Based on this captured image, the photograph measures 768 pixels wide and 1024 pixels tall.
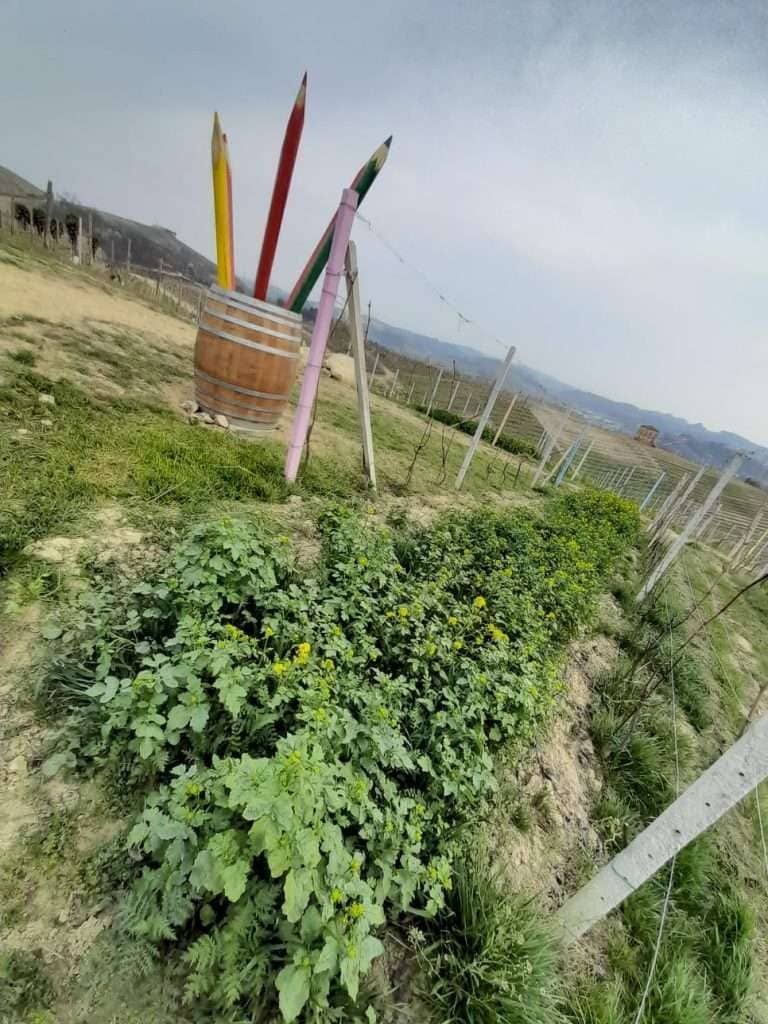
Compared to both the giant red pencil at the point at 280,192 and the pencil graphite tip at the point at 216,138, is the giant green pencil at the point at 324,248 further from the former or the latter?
the pencil graphite tip at the point at 216,138

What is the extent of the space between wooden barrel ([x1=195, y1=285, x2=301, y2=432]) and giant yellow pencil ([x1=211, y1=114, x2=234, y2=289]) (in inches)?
8.2

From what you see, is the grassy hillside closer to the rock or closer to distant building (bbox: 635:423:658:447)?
the rock

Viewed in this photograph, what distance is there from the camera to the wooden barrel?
3.65m

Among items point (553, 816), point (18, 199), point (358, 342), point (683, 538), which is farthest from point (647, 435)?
point (18, 199)

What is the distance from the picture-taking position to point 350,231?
11.2ft

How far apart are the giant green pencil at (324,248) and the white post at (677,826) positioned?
397cm

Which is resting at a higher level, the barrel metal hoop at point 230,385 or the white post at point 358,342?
the white post at point 358,342

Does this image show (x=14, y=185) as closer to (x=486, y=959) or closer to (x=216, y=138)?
(x=216, y=138)

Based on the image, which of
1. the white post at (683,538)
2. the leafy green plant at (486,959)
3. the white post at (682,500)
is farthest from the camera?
the white post at (682,500)

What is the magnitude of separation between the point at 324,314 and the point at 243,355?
849 mm

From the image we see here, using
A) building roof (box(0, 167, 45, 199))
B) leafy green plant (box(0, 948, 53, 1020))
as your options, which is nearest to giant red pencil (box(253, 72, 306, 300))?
leafy green plant (box(0, 948, 53, 1020))

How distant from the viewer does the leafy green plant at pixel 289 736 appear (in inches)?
43.2

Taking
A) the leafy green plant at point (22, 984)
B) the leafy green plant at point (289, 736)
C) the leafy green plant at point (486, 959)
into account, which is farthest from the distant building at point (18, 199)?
the leafy green plant at point (486, 959)

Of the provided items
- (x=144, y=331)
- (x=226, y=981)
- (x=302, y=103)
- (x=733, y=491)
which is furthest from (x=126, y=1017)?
(x=733, y=491)
